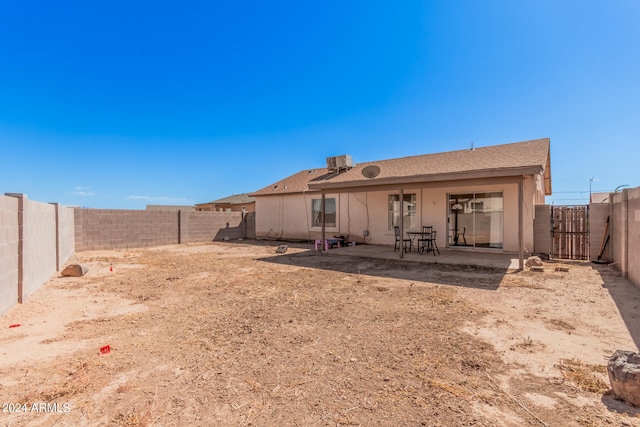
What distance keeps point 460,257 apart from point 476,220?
81.0 inches

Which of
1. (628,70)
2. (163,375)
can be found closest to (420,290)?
(163,375)

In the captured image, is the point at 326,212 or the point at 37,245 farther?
the point at 326,212

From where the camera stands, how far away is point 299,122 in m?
17.4

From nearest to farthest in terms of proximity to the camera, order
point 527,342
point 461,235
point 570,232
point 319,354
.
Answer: point 319,354
point 527,342
point 570,232
point 461,235

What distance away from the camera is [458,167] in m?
10.6

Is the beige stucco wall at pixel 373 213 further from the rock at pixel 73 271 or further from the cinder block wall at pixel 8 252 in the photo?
the cinder block wall at pixel 8 252

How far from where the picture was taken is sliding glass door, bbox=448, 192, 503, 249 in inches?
396

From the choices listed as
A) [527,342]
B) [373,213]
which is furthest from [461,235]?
[527,342]

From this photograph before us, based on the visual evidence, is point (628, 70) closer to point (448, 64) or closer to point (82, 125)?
point (448, 64)

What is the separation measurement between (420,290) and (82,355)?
5.20 m

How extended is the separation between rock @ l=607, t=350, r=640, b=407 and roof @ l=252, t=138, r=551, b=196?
6.00m

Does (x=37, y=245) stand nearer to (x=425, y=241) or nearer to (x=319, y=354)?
(x=319, y=354)

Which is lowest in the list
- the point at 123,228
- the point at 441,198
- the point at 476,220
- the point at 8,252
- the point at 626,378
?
the point at 626,378

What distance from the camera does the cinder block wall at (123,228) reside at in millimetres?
11750
